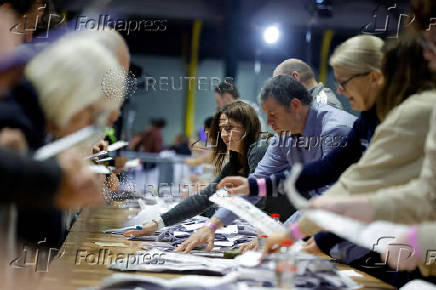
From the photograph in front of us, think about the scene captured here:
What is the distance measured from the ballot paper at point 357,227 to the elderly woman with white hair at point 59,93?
1.94ft

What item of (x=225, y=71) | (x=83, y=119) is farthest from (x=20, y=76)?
(x=225, y=71)

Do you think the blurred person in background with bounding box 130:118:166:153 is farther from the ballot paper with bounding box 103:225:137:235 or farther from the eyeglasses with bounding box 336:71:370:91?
the eyeglasses with bounding box 336:71:370:91

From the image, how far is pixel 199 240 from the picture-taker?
7.97 ft

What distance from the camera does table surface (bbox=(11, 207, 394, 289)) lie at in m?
1.70

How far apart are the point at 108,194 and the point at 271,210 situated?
3.09 ft

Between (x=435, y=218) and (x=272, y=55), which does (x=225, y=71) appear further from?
(x=435, y=218)

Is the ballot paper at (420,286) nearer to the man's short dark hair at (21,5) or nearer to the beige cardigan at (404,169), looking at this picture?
the beige cardigan at (404,169)

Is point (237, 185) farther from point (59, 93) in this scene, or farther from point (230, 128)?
point (59, 93)

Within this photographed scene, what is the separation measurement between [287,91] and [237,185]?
51cm

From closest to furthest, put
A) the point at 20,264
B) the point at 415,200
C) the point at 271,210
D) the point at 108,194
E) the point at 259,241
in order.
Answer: the point at 415,200 < the point at 20,264 < the point at 259,241 < the point at 271,210 < the point at 108,194

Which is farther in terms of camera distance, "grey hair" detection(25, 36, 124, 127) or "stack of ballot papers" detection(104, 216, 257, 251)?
"stack of ballot papers" detection(104, 216, 257, 251)

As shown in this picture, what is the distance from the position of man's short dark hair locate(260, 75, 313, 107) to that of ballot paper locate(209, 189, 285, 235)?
56cm

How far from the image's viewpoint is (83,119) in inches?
57.0

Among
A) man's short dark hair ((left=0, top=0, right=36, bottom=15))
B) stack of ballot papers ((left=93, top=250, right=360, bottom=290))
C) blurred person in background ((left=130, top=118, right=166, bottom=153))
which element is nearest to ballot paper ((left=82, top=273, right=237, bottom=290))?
stack of ballot papers ((left=93, top=250, right=360, bottom=290))
